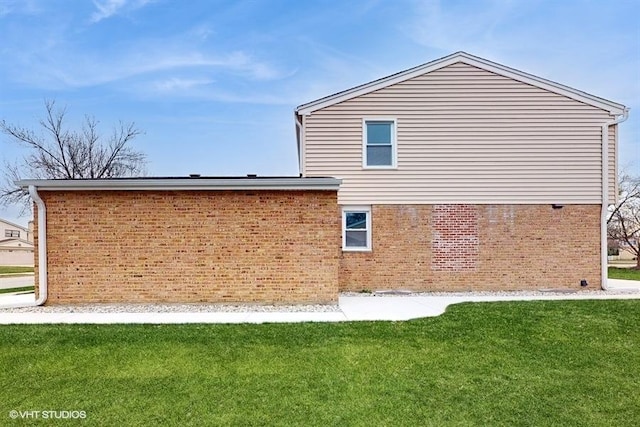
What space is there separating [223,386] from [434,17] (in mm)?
13667

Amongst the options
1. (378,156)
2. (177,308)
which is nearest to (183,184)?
(177,308)

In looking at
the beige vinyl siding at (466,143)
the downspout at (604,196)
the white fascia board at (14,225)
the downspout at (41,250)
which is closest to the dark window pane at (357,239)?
the beige vinyl siding at (466,143)

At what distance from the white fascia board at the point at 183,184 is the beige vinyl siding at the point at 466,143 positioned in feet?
8.75

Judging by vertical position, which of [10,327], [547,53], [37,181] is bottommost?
[10,327]

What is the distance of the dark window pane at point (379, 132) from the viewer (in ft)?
40.0

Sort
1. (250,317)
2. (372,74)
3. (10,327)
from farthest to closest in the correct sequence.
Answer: (372,74) → (250,317) → (10,327)

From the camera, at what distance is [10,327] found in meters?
7.30

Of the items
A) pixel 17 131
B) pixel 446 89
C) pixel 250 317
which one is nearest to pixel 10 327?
pixel 250 317

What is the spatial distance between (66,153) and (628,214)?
121 ft

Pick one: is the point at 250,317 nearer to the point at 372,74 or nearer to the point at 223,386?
the point at 223,386

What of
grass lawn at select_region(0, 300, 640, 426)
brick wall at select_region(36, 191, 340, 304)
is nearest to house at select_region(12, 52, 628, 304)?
brick wall at select_region(36, 191, 340, 304)

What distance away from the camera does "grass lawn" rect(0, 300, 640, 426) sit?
4.23 meters

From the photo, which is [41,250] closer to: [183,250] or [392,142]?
[183,250]

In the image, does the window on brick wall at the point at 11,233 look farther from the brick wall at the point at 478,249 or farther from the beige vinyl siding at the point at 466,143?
the brick wall at the point at 478,249
